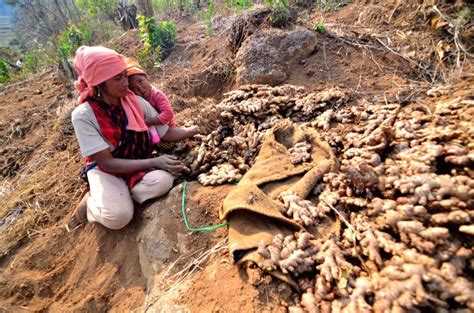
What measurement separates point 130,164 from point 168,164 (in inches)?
13.2

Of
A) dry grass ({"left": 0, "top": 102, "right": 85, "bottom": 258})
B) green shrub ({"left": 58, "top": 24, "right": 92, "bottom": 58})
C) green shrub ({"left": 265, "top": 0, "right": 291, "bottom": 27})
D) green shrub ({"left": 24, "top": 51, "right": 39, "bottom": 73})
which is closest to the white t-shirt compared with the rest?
dry grass ({"left": 0, "top": 102, "right": 85, "bottom": 258})

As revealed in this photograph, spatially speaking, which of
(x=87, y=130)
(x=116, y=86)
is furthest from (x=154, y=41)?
(x=87, y=130)

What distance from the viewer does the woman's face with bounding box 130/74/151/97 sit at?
2.97 m

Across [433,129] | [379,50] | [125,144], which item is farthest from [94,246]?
[379,50]

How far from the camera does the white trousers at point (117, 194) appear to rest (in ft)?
8.57

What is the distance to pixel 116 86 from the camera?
247 cm

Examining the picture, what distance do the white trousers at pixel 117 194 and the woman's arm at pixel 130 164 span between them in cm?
7

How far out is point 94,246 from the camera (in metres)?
2.83

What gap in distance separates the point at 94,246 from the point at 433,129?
3.01 m

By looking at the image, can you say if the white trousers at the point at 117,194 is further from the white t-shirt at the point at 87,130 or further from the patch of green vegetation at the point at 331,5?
the patch of green vegetation at the point at 331,5

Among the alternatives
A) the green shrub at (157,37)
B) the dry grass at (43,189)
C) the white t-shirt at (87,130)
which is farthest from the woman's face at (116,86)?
the green shrub at (157,37)

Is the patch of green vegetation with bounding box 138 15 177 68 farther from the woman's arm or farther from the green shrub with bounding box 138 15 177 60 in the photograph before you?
the woman's arm

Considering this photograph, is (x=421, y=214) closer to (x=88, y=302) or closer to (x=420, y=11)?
(x=88, y=302)

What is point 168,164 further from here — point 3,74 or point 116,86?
point 3,74
